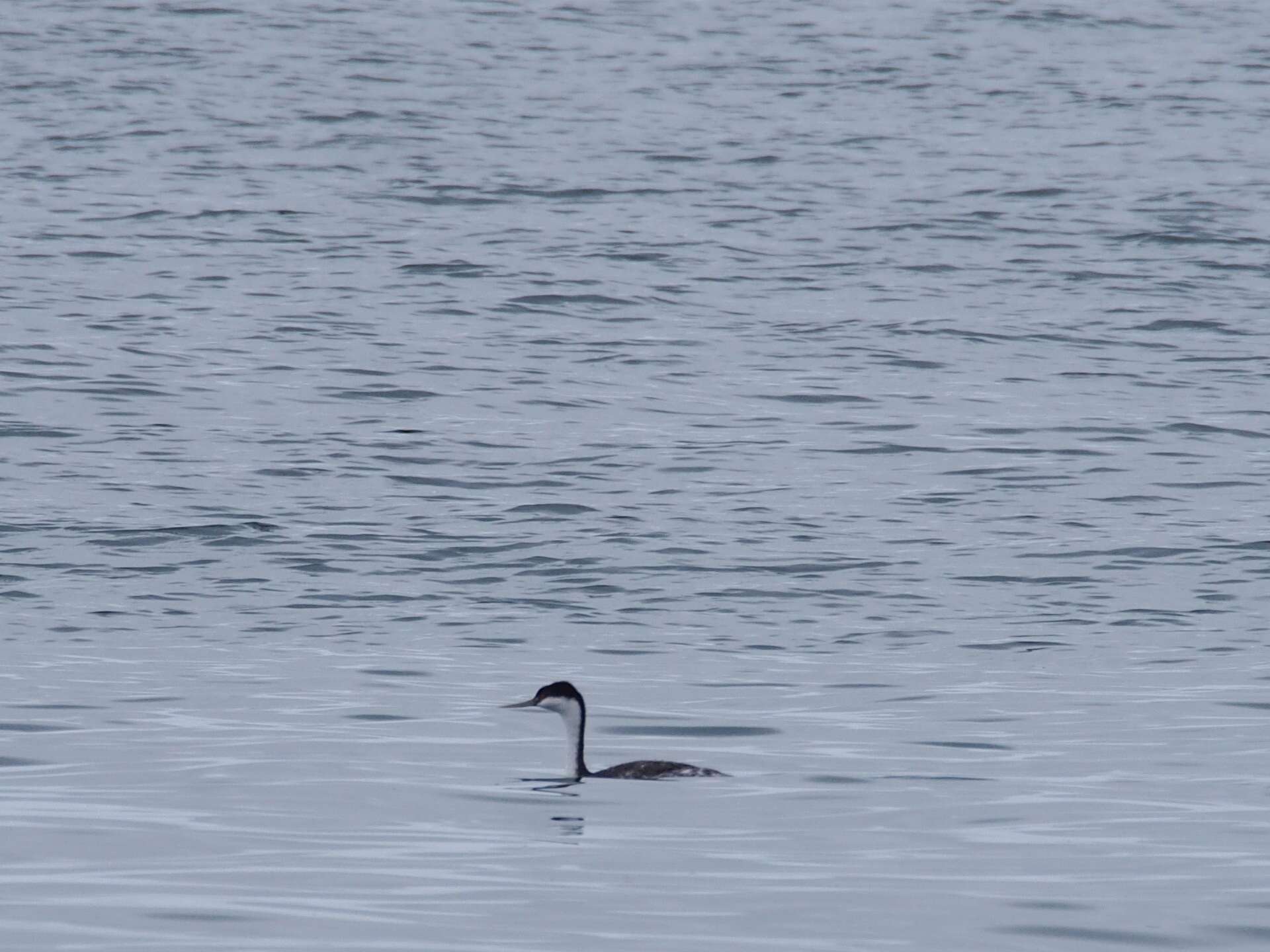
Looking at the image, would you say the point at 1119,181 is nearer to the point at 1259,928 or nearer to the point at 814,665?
the point at 814,665

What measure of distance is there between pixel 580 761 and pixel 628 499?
8.27 m

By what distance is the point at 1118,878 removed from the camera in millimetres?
9477

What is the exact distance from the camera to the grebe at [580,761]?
11492mm

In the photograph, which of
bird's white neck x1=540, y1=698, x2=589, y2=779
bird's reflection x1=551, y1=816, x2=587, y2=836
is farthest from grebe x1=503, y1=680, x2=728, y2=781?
bird's reflection x1=551, y1=816, x2=587, y2=836

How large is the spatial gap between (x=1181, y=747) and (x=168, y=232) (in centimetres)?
2276

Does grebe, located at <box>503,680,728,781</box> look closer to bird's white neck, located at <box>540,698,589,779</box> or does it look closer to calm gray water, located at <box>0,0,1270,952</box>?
bird's white neck, located at <box>540,698,589,779</box>

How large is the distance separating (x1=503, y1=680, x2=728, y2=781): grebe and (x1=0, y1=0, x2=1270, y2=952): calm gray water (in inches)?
6.1

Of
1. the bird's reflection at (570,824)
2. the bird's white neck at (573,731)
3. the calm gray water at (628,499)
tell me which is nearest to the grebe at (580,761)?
the bird's white neck at (573,731)

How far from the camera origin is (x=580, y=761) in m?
12.0

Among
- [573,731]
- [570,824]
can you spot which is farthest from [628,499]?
[570,824]

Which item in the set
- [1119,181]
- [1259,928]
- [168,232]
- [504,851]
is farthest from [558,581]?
[1119,181]

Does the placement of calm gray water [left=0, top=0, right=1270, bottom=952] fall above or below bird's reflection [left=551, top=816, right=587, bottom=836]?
above

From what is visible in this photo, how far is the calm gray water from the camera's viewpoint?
9.75 metres

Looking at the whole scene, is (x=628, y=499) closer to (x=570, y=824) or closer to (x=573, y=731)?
(x=573, y=731)
